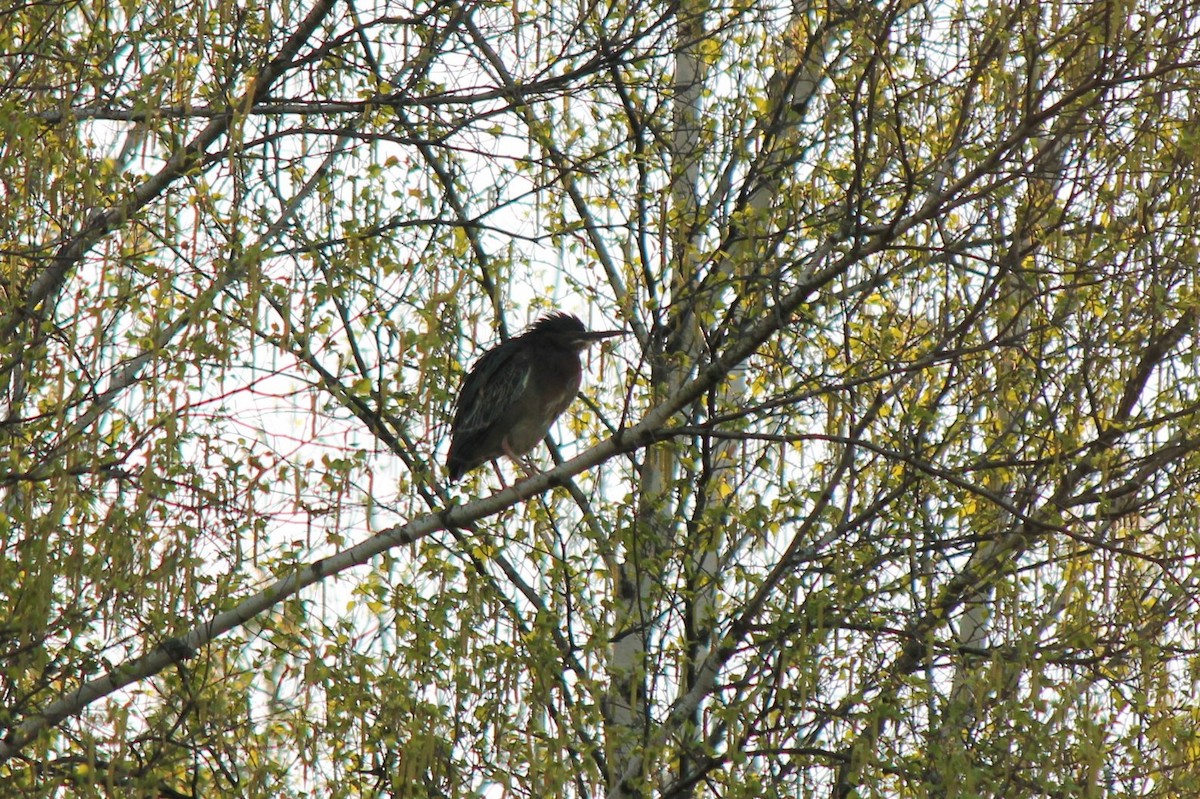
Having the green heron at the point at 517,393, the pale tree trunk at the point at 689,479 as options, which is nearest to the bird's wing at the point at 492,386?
the green heron at the point at 517,393

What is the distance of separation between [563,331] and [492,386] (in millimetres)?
666

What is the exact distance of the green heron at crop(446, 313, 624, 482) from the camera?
938 centimetres

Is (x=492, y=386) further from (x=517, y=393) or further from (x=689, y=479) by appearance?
(x=689, y=479)

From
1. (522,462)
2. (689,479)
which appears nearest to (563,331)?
(522,462)

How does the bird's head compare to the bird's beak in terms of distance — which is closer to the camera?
the bird's beak

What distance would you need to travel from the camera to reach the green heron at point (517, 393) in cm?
938

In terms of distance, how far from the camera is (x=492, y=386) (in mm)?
9664

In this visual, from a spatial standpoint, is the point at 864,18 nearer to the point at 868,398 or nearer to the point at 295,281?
the point at 868,398

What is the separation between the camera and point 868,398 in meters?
7.25

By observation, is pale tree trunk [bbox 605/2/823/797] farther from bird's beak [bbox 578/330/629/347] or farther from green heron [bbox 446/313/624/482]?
green heron [bbox 446/313/624/482]

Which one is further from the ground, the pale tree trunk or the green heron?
the green heron

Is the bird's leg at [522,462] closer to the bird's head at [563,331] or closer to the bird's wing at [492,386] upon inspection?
the bird's wing at [492,386]

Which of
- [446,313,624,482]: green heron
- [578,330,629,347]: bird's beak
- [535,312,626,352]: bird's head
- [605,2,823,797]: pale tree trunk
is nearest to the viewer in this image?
[605,2,823,797]: pale tree trunk

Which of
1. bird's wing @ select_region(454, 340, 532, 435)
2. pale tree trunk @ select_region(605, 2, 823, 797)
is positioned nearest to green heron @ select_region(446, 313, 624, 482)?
bird's wing @ select_region(454, 340, 532, 435)
